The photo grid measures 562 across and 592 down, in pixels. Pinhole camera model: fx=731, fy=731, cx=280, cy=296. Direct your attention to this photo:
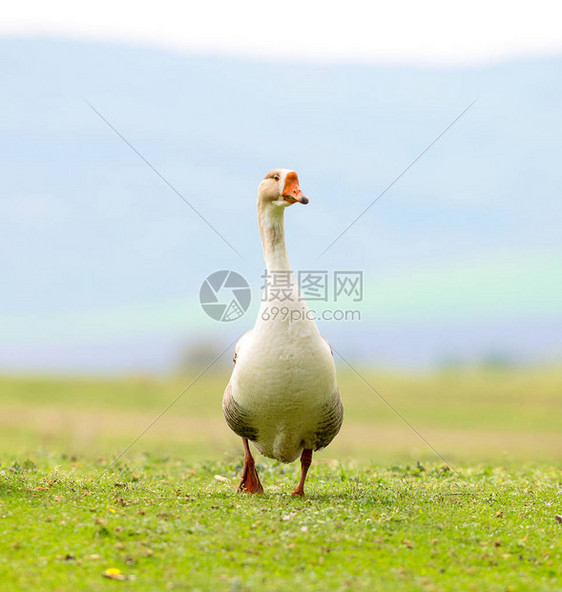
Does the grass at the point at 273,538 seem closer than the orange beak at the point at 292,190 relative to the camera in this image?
Yes

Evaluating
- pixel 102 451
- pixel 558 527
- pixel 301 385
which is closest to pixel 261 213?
pixel 301 385

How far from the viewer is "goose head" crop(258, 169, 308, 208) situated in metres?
10.1

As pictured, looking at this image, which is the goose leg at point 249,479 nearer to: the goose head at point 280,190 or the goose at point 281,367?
the goose at point 281,367

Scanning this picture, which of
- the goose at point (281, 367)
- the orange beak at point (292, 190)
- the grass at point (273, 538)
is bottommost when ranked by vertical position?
the grass at point (273, 538)

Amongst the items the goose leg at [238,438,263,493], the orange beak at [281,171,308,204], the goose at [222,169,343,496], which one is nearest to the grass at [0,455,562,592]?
the goose leg at [238,438,263,493]

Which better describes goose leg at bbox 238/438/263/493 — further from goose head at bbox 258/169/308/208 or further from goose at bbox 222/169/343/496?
goose head at bbox 258/169/308/208

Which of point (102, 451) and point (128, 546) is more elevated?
point (102, 451)

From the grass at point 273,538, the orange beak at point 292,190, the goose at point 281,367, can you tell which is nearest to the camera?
the grass at point 273,538

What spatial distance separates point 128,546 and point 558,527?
18.1ft

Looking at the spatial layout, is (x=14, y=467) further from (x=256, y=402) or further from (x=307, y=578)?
(x=307, y=578)

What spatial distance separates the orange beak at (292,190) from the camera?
10.0 m

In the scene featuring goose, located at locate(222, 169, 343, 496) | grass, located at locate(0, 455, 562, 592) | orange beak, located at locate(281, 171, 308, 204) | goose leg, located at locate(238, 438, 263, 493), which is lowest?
grass, located at locate(0, 455, 562, 592)

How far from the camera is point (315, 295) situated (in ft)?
43.0

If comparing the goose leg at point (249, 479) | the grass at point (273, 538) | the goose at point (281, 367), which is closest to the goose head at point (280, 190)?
the goose at point (281, 367)
